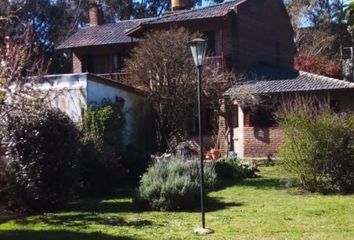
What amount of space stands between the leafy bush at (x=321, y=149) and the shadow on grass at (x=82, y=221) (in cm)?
538

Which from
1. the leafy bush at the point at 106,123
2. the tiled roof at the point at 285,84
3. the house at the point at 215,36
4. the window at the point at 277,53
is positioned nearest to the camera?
the leafy bush at the point at 106,123

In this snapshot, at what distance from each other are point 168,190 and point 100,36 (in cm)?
2320

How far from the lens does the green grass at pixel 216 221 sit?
10.5 metres

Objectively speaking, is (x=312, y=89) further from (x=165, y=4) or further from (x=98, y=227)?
(x=165, y=4)

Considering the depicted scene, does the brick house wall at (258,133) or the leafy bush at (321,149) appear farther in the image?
the brick house wall at (258,133)

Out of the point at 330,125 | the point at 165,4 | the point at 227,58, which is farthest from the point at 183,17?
the point at 165,4

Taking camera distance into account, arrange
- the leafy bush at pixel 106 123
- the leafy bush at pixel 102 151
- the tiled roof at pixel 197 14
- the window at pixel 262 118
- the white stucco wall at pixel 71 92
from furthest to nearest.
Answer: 1. the tiled roof at pixel 197 14
2. the window at pixel 262 118
3. the white stucco wall at pixel 71 92
4. the leafy bush at pixel 106 123
5. the leafy bush at pixel 102 151

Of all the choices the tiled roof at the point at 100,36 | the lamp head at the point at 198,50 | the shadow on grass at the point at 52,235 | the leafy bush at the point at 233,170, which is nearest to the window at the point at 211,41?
the tiled roof at the point at 100,36

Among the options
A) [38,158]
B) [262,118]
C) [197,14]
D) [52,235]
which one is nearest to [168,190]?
[38,158]

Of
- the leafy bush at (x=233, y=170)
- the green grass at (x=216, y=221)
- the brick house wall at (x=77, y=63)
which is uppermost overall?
the brick house wall at (x=77, y=63)

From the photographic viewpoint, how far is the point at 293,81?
29.0 metres

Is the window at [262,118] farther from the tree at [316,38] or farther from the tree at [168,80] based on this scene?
the tree at [316,38]

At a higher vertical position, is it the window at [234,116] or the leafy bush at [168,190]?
the window at [234,116]

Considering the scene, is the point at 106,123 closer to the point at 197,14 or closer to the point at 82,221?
the point at 82,221
